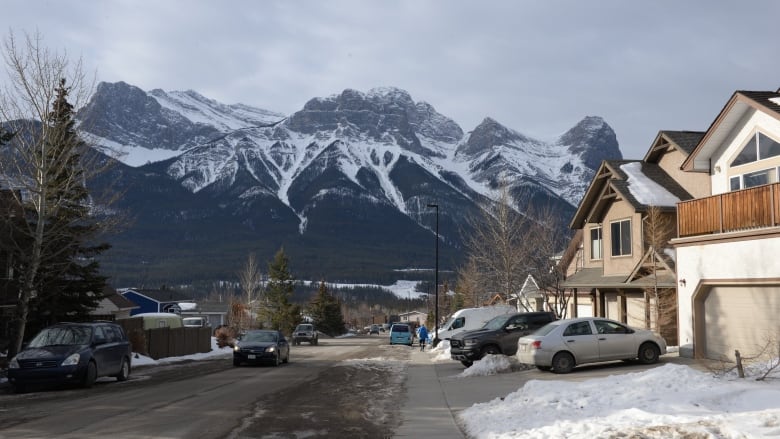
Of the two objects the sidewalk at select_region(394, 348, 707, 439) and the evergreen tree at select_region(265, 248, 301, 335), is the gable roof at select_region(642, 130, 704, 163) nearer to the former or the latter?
the sidewalk at select_region(394, 348, 707, 439)

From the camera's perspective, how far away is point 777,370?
13758 mm

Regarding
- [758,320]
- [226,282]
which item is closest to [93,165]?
[758,320]

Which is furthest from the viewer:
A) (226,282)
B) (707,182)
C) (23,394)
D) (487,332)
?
(226,282)

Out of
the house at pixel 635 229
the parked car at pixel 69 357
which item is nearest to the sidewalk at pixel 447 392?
the house at pixel 635 229

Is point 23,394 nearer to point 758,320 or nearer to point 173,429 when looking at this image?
point 173,429

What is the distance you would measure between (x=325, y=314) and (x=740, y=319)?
7859 cm

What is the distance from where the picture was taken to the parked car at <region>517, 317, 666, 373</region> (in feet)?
65.7

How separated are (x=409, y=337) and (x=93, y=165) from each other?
103 feet

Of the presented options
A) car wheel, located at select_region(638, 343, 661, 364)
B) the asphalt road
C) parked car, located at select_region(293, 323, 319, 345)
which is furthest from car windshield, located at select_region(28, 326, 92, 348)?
parked car, located at select_region(293, 323, 319, 345)

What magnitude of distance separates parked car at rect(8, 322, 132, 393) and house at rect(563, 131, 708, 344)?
1800 centimetres

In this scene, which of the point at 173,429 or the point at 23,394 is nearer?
the point at 173,429

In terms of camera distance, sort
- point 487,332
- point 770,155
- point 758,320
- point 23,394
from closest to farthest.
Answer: point 23,394
point 758,320
point 770,155
point 487,332

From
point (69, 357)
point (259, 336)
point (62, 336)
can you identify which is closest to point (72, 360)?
point (69, 357)

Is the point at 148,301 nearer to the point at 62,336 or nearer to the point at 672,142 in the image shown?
the point at 62,336
